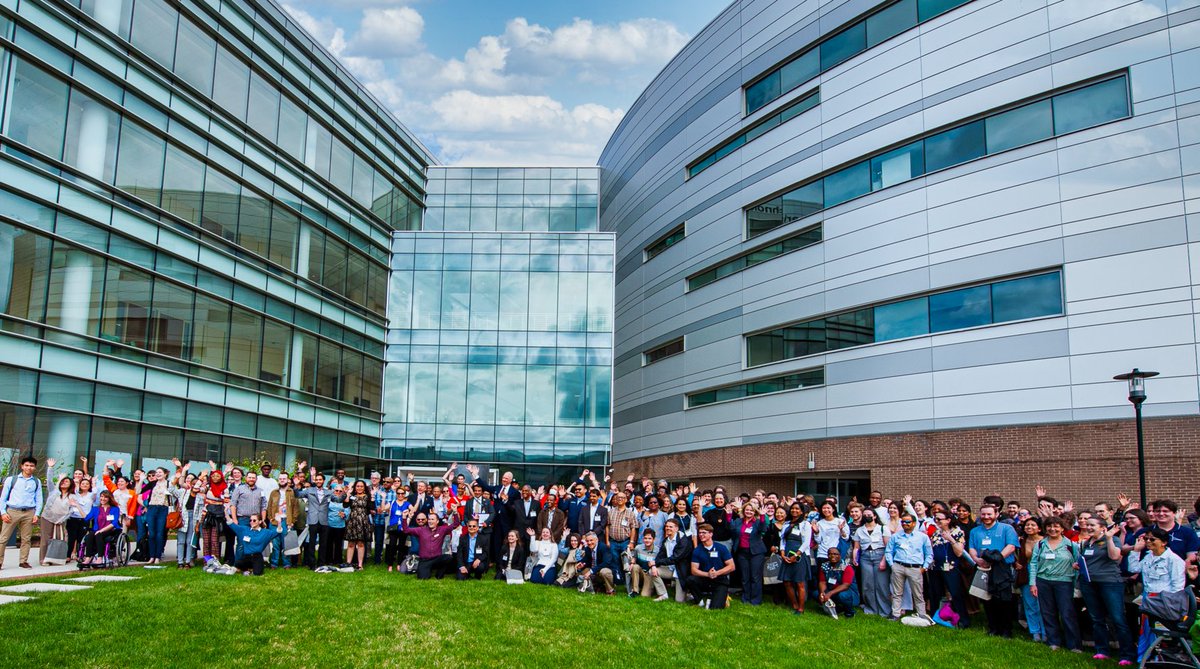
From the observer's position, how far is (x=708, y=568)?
14.8 meters

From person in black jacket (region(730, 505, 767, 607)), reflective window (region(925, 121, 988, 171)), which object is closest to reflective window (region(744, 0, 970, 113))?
reflective window (region(925, 121, 988, 171))

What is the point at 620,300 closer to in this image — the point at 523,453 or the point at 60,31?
the point at 523,453

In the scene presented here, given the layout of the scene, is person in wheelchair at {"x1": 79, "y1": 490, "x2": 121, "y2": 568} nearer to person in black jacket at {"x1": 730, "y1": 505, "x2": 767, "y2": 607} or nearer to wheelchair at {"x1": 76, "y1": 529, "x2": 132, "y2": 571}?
wheelchair at {"x1": 76, "y1": 529, "x2": 132, "y2": 571}

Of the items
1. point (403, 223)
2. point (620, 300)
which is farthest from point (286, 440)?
point (620, 300)

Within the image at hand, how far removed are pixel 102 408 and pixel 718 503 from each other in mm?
17530

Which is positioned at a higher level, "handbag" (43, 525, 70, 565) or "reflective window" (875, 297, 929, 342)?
"reflective window" (875, 297, 929, 342)

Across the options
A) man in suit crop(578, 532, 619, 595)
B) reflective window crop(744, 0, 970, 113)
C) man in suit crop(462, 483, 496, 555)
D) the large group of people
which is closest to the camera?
the large group of people

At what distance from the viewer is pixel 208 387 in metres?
27.1

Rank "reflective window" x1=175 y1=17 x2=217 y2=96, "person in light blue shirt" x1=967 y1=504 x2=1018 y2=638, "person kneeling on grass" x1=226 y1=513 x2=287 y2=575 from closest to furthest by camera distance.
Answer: "person in light blue shirt" x1=967 y1=504 x2=1018 y2=638, "person kneeling on grass" x1=226 y1=513 x2=287 y2=575, "reflective window" x1=175 y1=17 x2=217 y2=96

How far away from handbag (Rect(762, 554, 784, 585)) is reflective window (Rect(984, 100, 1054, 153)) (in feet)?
48.3

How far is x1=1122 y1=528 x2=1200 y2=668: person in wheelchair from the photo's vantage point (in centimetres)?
1031

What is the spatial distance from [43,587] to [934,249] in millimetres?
22718

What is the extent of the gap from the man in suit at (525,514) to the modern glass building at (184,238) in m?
13.0

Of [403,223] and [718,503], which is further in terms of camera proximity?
[403,223]
